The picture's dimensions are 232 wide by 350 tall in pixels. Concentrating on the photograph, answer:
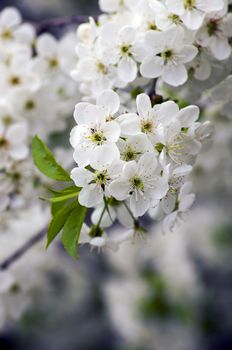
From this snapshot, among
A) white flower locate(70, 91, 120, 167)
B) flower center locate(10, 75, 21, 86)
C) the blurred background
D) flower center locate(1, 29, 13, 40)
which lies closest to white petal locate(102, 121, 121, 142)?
white flower locate(70, 91, 120, 167)

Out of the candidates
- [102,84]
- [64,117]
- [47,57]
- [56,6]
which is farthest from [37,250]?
[56,6]

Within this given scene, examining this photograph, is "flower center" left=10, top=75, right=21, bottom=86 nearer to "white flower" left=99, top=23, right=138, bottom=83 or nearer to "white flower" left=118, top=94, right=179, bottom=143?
"white flower" left=99, top=23, right=138, bottom=83

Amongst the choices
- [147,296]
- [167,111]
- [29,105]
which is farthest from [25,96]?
[147,296]

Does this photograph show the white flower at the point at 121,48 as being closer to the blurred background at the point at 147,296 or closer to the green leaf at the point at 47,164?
the green leaf at the point at 47,164


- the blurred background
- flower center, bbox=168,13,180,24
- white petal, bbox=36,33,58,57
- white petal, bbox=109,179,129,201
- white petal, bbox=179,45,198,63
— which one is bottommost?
the blurred background

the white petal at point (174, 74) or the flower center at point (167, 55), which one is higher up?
the flower center at point (167, 55)

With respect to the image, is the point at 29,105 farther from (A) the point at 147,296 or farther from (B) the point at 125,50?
(A) the point at 147,296

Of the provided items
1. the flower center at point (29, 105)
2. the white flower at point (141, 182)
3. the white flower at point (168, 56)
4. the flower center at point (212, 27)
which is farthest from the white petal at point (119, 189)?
the flower center at point (29, 105)
